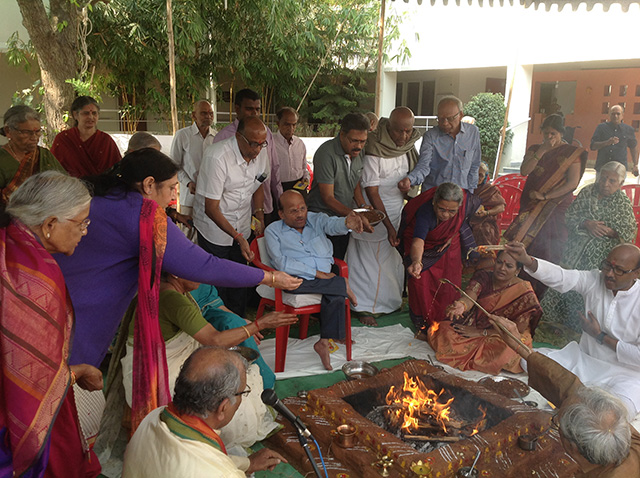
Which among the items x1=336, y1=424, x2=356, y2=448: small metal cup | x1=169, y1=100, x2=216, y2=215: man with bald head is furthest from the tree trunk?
x1=336, y1=424, x2=356, y2=448: small metal cup

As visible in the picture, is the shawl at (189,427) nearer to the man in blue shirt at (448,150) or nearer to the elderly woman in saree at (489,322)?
the elderly woman in saree at (489,322)

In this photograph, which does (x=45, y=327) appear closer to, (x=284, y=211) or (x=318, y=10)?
(x=284, y=211)

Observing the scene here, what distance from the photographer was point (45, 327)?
2125 mm

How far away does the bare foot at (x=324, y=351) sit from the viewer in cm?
455

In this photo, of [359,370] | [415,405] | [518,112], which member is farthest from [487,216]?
[518,112]

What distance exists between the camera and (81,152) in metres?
5.37

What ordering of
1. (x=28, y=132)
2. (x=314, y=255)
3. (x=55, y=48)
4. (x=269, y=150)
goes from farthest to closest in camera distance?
(x=55, y=48) < (x=269, y=150) < (x=314, y=255) < (x=28, y=132)

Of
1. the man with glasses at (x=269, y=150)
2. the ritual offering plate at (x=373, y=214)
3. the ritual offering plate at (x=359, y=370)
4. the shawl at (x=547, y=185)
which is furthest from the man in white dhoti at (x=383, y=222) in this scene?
the ritual offering plate at (x=359, y=370)

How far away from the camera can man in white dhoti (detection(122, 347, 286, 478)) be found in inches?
74.2

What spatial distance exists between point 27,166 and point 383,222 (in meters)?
3.32

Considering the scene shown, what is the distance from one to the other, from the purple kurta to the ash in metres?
1.51

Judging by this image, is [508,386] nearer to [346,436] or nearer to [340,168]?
[346,436]

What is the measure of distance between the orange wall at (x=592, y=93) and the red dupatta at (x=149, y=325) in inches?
638

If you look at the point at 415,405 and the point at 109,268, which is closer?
the point at 109,268
